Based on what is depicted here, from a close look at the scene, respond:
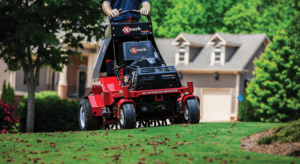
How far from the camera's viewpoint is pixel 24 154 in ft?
24.1

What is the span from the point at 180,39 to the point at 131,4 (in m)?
22.1

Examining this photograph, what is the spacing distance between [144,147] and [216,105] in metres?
24.7

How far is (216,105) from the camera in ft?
105

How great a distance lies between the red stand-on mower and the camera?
10.1 metres

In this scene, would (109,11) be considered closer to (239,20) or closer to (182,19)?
(182,19)

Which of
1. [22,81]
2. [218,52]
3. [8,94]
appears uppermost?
[218,52]

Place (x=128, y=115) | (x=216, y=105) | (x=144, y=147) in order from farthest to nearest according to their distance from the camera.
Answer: (x=216, y=105), (x=128, y=115), (x=144, y=147)

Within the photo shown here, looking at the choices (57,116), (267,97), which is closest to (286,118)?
(267,97)

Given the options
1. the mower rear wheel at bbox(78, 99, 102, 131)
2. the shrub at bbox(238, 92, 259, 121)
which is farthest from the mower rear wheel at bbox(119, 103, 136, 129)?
the shrub at bbox(238, 92, 259, 121)

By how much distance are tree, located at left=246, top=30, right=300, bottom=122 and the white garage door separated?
5.82m

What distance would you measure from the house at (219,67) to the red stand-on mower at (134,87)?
20.5 metres

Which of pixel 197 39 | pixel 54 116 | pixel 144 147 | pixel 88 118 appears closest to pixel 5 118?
pixel 54 116

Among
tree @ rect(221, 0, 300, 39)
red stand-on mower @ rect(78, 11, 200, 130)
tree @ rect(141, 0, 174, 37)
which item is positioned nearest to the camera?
red stand-on mower @ rect(78, 11, 200, 130)

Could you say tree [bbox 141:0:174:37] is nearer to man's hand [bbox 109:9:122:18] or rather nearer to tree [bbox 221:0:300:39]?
tree [bbox 221:0:300:39]
